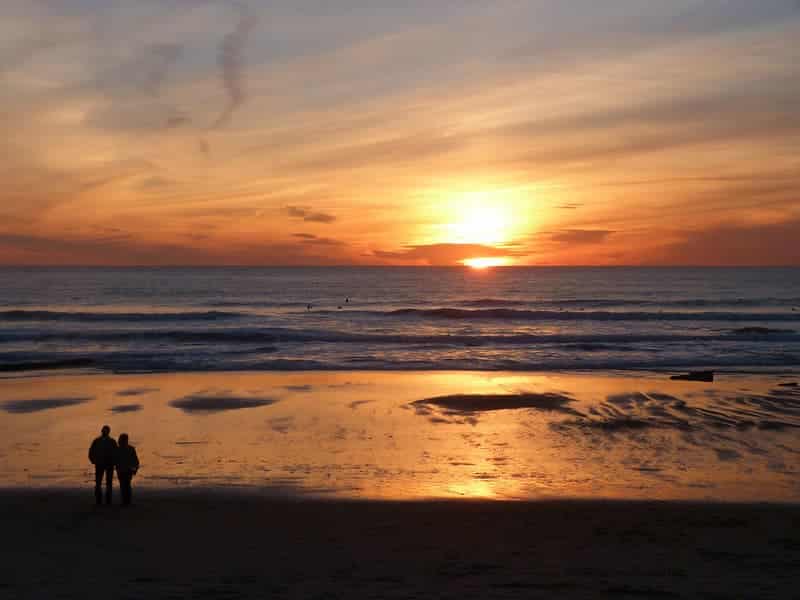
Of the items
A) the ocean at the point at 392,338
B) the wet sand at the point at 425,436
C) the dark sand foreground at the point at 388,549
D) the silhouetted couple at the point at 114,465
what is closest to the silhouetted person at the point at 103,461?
the silhouetted couple at the point at 114,465

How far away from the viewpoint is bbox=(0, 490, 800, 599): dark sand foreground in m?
8.67

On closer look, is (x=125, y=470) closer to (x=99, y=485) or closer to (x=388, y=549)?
(x=99, y=485)

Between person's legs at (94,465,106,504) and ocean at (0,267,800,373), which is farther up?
ocean at (0,267,800,373)

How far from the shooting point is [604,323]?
56.0m

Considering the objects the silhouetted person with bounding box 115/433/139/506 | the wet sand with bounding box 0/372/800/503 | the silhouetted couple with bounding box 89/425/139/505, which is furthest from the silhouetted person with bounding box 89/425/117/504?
the wet sand with bounding box 0/372/800/503

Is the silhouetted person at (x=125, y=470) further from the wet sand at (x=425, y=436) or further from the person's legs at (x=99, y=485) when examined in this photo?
the wet sand at (x=425, y=436)

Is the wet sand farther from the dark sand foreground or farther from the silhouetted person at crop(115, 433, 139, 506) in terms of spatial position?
the silhouetted person at crop(115, 433, 139, 506)

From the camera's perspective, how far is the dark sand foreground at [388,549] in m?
8.67

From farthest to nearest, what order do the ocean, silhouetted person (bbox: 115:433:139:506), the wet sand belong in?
the ocean, the wet sand, silhouetted person (bbox: 115:433:139:506)

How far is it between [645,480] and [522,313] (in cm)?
5004

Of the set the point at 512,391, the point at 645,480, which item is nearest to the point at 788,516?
the point at 645,480

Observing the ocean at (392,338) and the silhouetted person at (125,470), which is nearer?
the silhouetted person at (125,470)

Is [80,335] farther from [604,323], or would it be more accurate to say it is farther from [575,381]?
[604,323]

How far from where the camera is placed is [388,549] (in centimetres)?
1011
